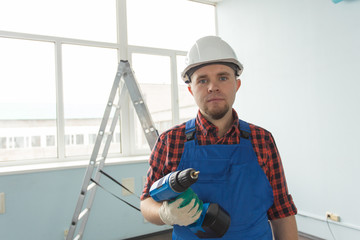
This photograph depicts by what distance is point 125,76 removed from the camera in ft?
6.75

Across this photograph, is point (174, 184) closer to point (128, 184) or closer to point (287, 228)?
point (287, 228)

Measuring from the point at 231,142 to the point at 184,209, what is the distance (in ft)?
1.14

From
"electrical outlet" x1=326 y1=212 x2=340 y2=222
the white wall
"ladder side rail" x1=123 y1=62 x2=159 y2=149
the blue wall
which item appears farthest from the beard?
"electrical outlet" x1=326 y1=212 x2=340 y2=222

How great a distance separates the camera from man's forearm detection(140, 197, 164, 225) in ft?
3.28

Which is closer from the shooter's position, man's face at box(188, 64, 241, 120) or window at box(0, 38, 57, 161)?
man's face at box(188, 64, 241, 120)

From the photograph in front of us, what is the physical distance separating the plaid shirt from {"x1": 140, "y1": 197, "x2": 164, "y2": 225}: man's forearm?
34 mm

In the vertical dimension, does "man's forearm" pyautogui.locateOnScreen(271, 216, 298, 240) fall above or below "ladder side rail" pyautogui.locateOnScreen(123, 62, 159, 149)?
below

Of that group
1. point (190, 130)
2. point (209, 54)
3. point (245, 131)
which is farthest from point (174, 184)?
point (209, 54)

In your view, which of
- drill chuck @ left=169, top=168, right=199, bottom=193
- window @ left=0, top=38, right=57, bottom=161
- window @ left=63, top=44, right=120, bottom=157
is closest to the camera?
drill chuck @ left=169, top=168, right=199, bottom=193

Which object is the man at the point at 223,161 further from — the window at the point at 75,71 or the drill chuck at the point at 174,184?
the window at the point at 75,71

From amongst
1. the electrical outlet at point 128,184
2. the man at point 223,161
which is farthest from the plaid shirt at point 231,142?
the electrical outlet at point 128,184

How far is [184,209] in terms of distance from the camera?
88cm

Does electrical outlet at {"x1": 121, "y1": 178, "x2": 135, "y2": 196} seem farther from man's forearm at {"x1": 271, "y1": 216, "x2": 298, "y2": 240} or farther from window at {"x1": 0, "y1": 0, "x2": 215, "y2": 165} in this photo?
man's forearm at {"x1": 271, "y1": 216, "x2": 298, "y2": 240}

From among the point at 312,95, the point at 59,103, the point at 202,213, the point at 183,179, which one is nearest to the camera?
the point at 183,179
